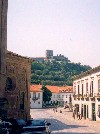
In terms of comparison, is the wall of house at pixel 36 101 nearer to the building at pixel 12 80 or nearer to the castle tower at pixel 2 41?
the building at pixel 12 80

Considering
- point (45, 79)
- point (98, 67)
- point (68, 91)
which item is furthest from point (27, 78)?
point (45, 79)

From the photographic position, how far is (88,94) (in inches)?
1745

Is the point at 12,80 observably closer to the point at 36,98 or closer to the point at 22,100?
the point at 22,100

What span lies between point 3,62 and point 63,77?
13975 cm

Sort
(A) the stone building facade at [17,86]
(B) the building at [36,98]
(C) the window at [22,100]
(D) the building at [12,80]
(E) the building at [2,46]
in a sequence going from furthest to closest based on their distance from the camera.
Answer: (B) the building at [36,98]
(C) the window at [22,100]
(A) the stone building facade at [17,86]
(D) the building at [12,80]
(E) the building at [2,46]

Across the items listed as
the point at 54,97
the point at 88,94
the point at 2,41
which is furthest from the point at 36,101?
the point at 2,41

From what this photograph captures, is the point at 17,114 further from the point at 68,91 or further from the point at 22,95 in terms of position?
the point at 68,91

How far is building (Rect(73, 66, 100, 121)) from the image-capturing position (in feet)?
132

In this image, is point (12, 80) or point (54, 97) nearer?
point (12, 80)

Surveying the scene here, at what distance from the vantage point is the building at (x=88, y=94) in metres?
40.2

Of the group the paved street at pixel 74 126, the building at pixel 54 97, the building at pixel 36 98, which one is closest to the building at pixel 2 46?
the paved street at pixel 74 126

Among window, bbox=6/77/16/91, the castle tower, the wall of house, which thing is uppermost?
the castle tower

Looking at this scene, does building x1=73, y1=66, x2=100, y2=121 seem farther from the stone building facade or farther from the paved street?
the stone building facade

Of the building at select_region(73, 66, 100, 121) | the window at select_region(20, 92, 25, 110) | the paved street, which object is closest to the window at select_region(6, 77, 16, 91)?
the window at select_region(20, 92, 25, 110)
